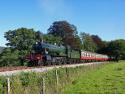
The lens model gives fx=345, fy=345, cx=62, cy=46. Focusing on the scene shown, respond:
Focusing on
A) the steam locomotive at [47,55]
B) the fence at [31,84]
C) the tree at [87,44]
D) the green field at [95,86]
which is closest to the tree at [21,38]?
the steam locomotive at [47,55]

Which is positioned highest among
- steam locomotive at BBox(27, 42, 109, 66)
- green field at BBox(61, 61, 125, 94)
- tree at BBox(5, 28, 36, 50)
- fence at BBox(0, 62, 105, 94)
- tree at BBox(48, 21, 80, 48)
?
tree at BBox(48, 21, 80, 48)

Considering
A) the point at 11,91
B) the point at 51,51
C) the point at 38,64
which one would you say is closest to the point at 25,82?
the point at 11,91

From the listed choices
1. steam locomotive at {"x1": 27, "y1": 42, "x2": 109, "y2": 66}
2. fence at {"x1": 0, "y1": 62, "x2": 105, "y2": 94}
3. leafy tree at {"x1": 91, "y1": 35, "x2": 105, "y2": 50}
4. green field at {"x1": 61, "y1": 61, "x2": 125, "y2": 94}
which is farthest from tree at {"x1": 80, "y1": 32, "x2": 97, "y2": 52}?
fence at {"x1": 0, "y1": 62, "x2": 105, "y2": 94}

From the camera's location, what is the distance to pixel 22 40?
97188 mm

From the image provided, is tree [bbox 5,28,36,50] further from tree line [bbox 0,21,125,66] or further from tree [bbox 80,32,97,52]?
tree [bbox 80,32,97,52]

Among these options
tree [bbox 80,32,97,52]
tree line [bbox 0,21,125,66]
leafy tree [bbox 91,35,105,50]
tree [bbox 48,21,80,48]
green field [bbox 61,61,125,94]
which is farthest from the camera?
leafy tree [bbox 91,35,105,50]

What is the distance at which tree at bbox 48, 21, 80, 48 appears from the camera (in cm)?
13738

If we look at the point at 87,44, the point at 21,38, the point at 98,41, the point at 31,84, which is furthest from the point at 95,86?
the point at 98,41

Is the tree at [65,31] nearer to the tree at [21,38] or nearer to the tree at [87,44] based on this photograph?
the tree at [87,44]

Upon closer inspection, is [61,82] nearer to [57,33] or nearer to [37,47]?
[37,47]

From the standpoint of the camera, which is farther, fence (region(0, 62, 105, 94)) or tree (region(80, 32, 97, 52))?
tree (region(80, 32, 97, 52))

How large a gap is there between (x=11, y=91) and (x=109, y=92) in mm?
9788

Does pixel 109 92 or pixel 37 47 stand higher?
pixel 37 47

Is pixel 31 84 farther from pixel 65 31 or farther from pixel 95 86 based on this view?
pixel 65 31
